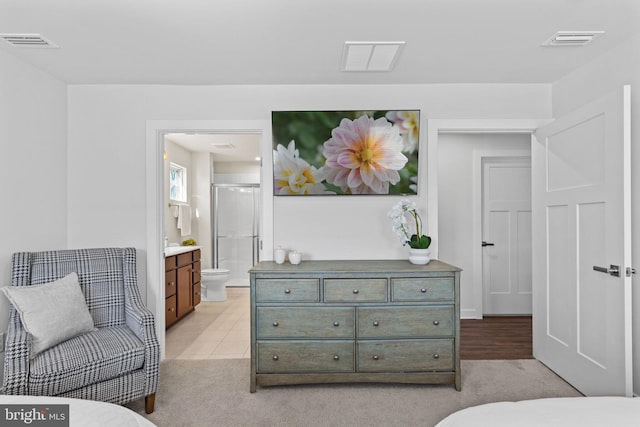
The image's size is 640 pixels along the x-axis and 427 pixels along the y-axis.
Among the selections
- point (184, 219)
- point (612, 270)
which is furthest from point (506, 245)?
point (184, 219)

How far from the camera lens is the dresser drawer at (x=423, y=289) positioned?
2.71 metres

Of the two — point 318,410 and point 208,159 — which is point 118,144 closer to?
point 318,410

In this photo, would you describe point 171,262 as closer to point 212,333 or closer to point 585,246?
point 212,333

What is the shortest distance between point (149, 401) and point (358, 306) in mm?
1461

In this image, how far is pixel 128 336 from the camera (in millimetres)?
2510

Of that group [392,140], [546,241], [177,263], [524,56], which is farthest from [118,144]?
[546,241]

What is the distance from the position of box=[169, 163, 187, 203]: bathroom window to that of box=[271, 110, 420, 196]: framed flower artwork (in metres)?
2.96

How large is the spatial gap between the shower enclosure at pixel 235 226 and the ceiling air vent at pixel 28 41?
4193 millimetres

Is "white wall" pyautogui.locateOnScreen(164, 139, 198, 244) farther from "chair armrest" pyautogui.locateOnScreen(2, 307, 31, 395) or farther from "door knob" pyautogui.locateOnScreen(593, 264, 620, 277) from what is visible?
"door knob" pyautogui.locateOnScreen(593, 264, 620, 277)

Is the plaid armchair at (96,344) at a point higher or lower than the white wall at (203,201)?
lower

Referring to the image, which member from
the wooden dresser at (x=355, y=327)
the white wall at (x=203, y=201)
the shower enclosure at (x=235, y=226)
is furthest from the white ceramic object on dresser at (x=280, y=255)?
the white wall at (x=203, y=201)

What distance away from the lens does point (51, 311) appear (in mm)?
2342

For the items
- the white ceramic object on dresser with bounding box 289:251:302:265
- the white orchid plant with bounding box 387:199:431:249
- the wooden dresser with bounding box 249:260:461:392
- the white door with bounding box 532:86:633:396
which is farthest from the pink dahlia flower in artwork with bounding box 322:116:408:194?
the white door with bounding box 532:86:633:396

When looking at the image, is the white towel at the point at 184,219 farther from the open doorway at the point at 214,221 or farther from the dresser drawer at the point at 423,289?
the dresser drawer at the point at 423,289
